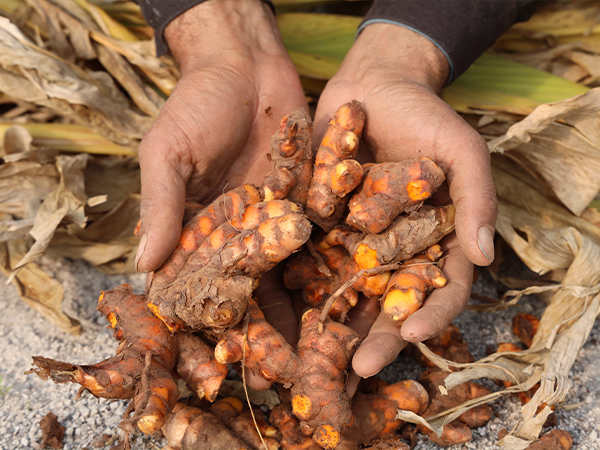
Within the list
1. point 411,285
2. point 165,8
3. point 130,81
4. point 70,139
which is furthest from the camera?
point 130,81

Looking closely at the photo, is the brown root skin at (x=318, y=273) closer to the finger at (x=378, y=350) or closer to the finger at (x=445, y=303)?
the finger at (x=378, y=350)

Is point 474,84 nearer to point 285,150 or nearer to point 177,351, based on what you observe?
point 285,150

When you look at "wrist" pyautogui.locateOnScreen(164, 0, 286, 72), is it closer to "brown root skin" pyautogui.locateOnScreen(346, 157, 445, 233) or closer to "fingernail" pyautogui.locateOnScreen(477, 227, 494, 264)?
"brown root skin" pyautogui.locateOnScreen(346, 157, 445, 233)

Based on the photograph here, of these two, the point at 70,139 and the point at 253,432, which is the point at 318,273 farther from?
the point at 70,139

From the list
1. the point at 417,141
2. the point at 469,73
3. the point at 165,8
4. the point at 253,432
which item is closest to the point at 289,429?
the point at 253,432

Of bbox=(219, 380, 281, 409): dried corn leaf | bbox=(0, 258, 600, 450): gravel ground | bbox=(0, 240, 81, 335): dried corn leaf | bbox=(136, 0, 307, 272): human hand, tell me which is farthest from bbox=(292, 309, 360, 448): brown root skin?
bbox=(0, 240, 81, 335): dried corn leaf

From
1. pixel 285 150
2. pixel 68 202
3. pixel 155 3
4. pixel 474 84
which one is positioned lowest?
pixel 68 202

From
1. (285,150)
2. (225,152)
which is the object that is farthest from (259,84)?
(285,150)
